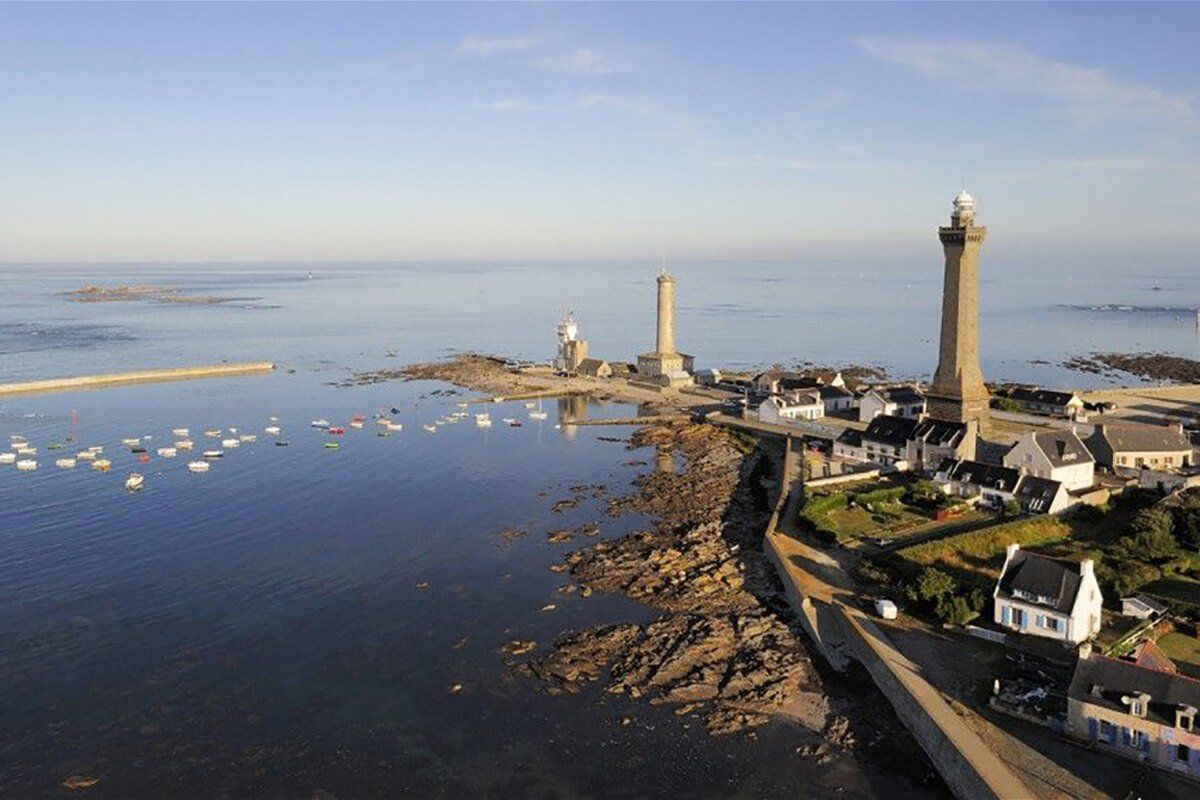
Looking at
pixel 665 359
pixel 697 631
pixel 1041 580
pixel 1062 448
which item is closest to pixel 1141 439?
pixel 1062 448

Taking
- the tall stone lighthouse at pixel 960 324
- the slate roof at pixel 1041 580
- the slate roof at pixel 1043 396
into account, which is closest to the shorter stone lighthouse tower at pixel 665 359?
the slate roof at pixel 1043 396

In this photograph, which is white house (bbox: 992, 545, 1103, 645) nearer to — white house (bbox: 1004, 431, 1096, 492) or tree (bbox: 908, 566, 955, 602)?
tree (bbox: 908, 566, 955, 602)

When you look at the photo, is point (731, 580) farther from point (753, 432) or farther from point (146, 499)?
point (146, 499)

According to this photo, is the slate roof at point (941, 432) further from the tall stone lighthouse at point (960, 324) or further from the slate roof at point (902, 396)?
the slate roof at point (902, 396)

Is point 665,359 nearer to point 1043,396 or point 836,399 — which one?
point 836,399

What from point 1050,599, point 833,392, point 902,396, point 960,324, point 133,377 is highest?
point 960,324

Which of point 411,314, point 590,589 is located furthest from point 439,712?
point 411,314
